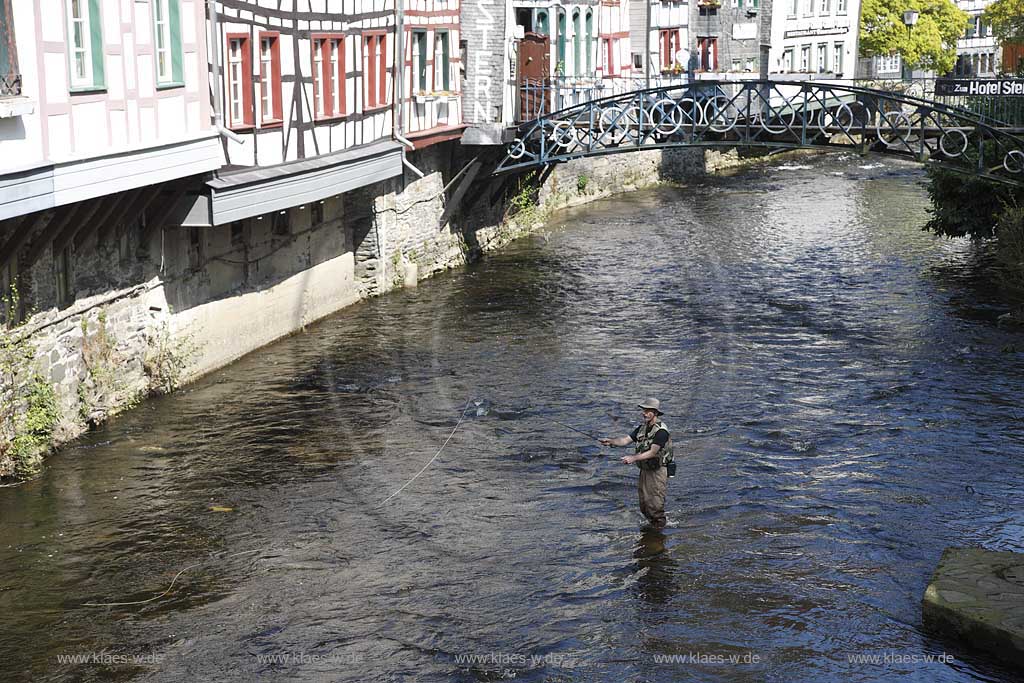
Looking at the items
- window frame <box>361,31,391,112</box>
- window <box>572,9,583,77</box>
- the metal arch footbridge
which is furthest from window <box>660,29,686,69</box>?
window frame <box>361,31,391,112</box>

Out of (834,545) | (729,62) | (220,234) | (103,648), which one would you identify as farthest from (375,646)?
(729,62)

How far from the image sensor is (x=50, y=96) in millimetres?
16047

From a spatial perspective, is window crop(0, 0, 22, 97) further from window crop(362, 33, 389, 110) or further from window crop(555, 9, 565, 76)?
window crop(555, 9, 565, 76)

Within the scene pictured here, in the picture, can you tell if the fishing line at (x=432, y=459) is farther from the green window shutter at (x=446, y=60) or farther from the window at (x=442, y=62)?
the green window shutter at (x=446, y=60)

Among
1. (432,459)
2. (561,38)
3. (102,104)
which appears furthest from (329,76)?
(561,38)

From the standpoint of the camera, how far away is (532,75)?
1352 inches

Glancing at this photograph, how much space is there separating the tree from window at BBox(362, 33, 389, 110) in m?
44.7

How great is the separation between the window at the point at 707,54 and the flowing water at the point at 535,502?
887 inches

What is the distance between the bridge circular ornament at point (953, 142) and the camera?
29469mm

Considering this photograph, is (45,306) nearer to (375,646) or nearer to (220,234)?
(220,234)

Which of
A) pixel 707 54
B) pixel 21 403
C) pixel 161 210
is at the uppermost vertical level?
pixel 707 54

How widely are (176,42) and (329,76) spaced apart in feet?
19.3

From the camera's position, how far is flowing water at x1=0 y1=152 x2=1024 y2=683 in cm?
1256

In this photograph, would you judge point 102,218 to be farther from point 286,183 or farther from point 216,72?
point 286,183
